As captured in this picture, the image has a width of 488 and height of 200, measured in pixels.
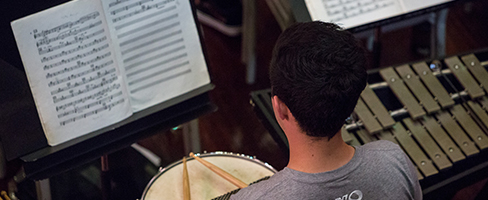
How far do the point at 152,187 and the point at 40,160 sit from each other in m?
0.40

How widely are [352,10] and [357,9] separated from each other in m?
0.02

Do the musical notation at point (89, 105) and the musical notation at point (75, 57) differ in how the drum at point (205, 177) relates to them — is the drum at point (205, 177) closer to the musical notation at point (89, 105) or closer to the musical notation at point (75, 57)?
the musical notation at point (89, 105)

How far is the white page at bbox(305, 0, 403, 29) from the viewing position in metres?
1.89

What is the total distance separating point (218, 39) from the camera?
10.1 feet

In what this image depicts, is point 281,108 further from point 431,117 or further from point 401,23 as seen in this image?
point 401,23

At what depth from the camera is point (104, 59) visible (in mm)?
1441

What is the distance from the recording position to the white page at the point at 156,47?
1.47 metres

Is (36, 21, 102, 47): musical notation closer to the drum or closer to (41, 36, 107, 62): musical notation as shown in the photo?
(41, 36, 107, 62): musical notation

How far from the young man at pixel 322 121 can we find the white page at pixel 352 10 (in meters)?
0.92

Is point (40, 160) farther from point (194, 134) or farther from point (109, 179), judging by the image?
point (194, 134)

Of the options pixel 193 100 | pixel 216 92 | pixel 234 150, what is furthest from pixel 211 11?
pixel 193 100

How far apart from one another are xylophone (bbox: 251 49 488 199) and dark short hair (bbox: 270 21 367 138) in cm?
70

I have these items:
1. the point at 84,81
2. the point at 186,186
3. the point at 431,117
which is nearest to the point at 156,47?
the point at 84,81

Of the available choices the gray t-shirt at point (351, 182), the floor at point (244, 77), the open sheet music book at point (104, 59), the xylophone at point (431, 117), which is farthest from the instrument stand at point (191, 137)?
the gray t-shirt at point (351, 182)
